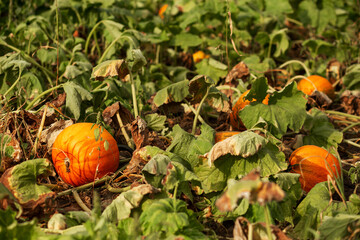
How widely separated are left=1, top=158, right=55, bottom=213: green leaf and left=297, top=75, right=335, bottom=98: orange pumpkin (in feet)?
9.00

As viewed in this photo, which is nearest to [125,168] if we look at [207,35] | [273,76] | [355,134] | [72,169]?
[72,169]

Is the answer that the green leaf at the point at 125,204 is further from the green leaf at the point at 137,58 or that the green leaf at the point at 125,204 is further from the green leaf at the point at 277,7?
the green leaf at the point at 277,7

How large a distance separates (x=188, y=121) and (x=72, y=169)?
1.43 m

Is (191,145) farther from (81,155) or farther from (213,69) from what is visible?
(213,69)

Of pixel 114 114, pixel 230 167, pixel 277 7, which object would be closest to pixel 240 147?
pixel 230 167

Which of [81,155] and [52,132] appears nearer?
[81,155]

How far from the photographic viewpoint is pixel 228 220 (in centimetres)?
259

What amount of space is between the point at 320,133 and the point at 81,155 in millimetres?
1859

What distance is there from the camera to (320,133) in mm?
3477

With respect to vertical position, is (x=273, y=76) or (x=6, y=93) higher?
(x=6, y=93)

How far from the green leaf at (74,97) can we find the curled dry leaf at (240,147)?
1.02m

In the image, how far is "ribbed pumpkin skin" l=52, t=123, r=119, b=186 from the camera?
278cm

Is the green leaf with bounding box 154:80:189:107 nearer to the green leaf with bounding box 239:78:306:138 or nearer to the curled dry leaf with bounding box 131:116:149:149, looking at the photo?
the curled dry leaf with bounding box 131:116:149:149

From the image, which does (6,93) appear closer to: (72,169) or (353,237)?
(72,169)
